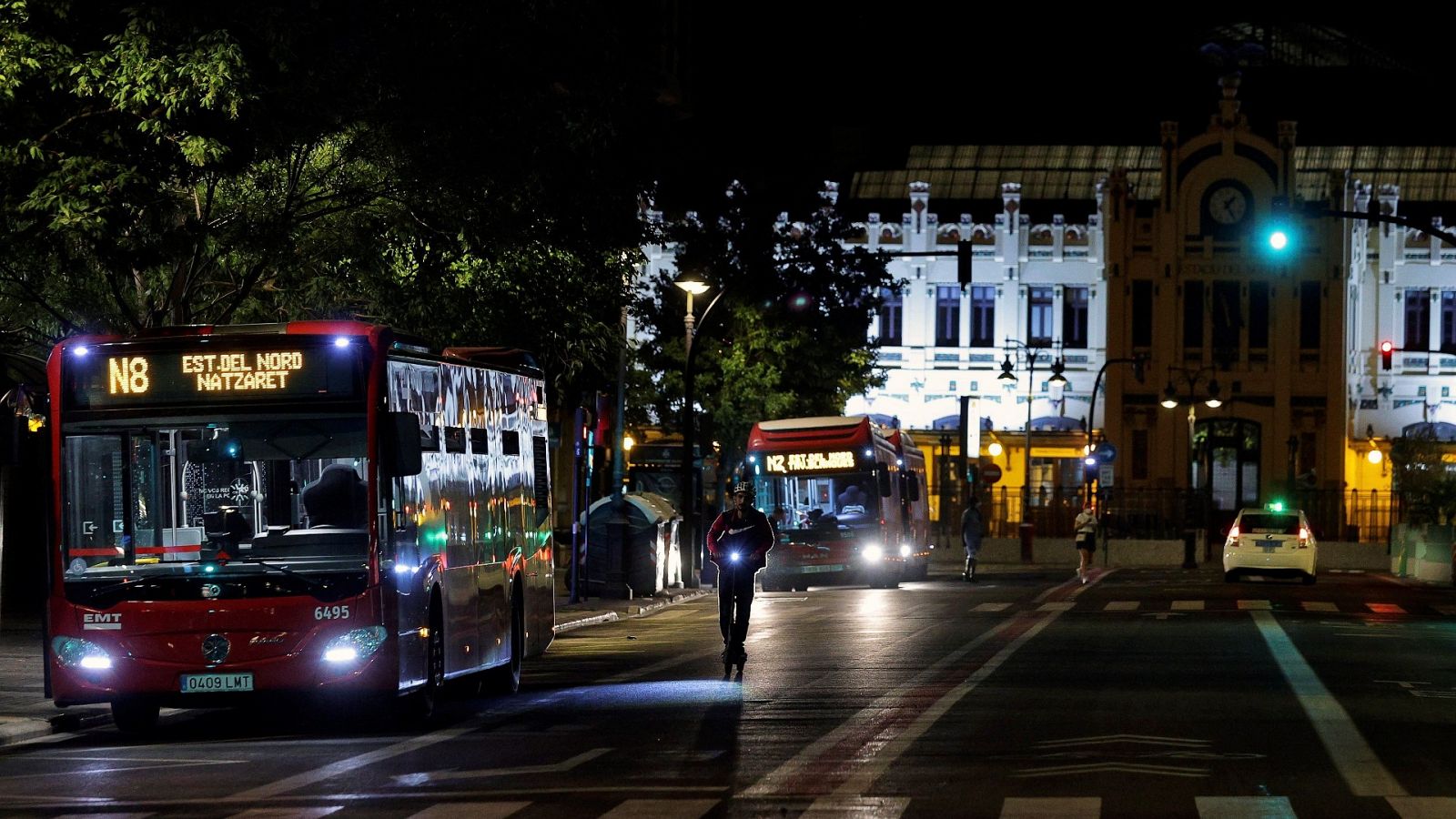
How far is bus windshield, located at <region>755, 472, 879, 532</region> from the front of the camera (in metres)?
43.2

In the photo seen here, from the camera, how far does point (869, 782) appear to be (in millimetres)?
12211

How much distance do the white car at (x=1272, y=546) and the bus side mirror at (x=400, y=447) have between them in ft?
106

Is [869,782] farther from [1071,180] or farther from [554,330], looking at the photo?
[1071,180]

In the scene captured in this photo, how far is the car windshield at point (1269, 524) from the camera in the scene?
4500 cm

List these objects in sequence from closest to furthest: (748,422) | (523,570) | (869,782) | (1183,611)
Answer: (869,782), (523,570), (1183,611), (748,422)

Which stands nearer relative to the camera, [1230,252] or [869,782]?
[869,782]

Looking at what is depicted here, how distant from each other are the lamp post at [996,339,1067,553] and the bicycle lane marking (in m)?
39.2

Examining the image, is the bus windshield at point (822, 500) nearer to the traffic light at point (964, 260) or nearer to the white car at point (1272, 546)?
the traffic light at point (964, 260)

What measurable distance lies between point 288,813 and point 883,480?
32.5 metres

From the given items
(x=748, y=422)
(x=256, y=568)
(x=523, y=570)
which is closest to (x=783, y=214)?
(x=748, y=422)

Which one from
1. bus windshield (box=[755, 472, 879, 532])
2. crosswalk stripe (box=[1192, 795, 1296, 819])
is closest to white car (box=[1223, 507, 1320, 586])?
bus windshield (box=[755, 472, 879, 532])

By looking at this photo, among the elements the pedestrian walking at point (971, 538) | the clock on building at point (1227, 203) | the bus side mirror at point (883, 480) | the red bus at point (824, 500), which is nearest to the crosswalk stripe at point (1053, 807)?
the red bus at point (824, 500)

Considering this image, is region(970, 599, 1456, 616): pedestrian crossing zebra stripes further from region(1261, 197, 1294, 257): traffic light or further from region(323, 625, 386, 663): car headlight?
region(323, 625, 386, 663): car headlight

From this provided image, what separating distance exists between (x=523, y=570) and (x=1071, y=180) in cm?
6743
